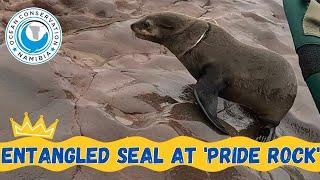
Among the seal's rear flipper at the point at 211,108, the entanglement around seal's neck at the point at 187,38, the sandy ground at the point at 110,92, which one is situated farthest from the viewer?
the entanglement around seal's neck at the point at 187,38

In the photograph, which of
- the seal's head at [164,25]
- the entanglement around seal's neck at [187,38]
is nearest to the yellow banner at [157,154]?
the entanglement around seal's neck at [187,38]

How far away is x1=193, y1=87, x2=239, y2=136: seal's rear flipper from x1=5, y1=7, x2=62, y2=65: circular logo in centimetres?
100

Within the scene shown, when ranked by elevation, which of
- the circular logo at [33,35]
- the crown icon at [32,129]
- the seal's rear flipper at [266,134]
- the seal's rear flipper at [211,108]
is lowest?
the seal's rear flipper at [266,134]

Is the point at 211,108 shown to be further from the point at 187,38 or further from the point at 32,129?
the point at 32,129

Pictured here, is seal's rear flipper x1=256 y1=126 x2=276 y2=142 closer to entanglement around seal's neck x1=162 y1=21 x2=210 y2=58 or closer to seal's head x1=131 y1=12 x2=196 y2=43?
entanglement around seal's neck x1=162 y1=21 x2=210 y2=58

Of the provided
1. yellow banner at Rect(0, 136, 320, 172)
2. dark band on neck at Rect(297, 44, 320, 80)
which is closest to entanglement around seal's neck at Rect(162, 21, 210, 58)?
dark band on neck at Rect(297, 44, 320, 80)

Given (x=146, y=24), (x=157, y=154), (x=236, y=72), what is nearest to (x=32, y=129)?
(x=157, y=154)

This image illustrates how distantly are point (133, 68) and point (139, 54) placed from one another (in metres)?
0.31

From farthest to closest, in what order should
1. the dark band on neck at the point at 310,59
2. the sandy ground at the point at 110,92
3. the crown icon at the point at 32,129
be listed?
the dark band on neck at the point at 310,59
the sandy ground at the point at 110,92
the crown icon at the point at 32,129

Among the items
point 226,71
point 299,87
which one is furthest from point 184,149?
point 299,87

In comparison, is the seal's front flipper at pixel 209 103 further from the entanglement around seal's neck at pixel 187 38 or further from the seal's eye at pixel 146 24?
the seal's eye at pixel 146 24

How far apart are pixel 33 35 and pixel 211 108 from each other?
1.25 metres

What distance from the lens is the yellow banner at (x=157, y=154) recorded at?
2434 millimetres

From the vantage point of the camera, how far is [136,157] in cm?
253
